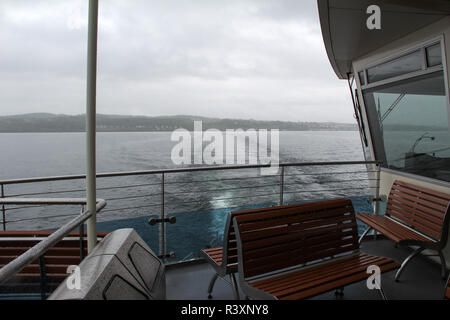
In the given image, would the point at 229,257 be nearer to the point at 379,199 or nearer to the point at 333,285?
the point at 333,285

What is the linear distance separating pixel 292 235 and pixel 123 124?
16477mm

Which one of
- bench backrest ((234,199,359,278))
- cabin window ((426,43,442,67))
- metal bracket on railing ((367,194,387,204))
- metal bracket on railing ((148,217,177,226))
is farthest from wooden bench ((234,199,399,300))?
metal bracket on railing ((367,194,387,204))

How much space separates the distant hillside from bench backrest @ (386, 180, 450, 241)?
2.38 metres

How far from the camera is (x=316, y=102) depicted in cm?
2306

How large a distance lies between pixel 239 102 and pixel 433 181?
82.2 feet

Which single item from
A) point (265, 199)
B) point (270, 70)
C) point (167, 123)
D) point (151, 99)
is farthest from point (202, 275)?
point (270, 70)

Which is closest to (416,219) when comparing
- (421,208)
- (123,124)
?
(421,208)

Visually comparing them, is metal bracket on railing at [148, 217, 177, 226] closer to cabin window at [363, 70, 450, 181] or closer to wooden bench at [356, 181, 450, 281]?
wooden bench at [356, 181, 450, 281]

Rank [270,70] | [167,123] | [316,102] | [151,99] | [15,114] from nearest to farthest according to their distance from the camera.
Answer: [15,114] → [167,123] → [316,102] → [151,99] → [270,70]

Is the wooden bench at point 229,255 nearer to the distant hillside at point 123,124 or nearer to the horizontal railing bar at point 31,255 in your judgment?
the horizontal railing bar at point 31,255

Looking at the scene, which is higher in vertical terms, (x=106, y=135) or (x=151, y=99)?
(x=151, y=99)

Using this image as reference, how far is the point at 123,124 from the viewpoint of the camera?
55.6 feet

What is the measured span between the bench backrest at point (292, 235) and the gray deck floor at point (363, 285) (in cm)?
37
